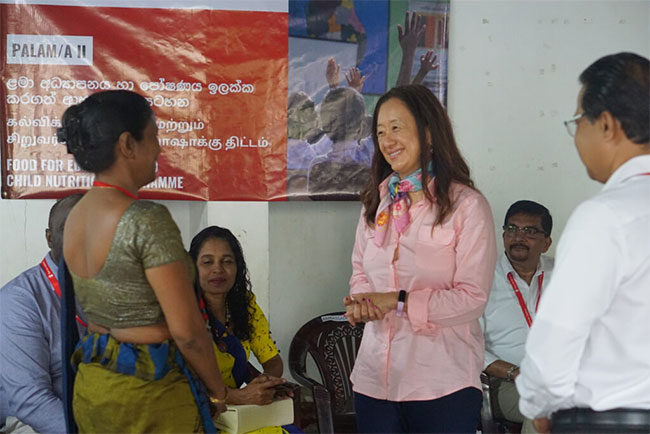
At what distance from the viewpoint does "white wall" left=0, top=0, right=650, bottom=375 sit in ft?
12.3

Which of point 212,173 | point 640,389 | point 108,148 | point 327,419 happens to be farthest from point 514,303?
point 108,148

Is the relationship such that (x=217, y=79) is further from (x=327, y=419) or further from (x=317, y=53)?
(x=327, y=419)

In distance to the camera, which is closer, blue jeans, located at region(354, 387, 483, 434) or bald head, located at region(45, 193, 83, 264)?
blue jeans, located at region(354, 387, 483, 434)

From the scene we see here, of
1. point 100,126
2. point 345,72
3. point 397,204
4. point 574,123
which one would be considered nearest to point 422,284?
point 397,204

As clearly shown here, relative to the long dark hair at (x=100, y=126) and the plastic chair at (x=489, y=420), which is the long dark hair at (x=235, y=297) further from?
the long dark hair at (x=100, y=126)

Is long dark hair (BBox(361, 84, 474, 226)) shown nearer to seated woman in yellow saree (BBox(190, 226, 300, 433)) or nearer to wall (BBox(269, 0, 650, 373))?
seated woman in yellow saree (BBox(190, 226, 300, 433))

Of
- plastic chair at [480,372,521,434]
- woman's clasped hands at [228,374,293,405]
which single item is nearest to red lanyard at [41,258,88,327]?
woman's clasped hands at [228,374,293,405]

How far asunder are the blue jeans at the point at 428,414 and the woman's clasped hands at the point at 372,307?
27 centimetres

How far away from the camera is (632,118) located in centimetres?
149

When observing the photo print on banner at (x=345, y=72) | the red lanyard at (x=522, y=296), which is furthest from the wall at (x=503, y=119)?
the red lanyard at (x=522, y=296)

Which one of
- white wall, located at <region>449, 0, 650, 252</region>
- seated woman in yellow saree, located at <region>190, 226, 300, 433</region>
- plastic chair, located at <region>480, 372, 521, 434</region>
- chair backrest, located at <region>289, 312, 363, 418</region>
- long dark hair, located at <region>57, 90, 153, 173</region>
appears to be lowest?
plastic chair, located at <region>480, 372, 521, 434</region>

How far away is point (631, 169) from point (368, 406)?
1110 mm

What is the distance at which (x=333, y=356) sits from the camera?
3.39 m

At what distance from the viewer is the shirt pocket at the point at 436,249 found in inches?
85.0
